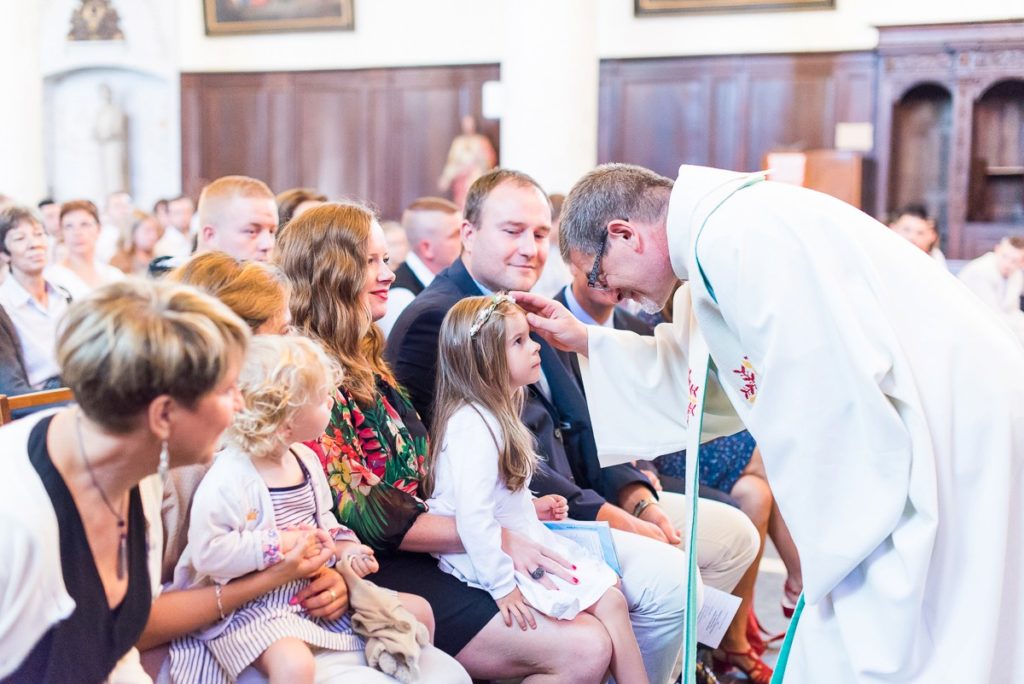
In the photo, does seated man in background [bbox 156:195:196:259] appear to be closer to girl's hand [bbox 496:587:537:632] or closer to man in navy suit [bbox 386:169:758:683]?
man in navy suit [bbox 386:169:758:683]

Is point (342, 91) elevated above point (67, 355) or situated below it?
above

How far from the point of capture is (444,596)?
2625 mm

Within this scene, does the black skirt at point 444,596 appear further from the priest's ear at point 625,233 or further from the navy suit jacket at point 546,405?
the priest's ear at point 625,233

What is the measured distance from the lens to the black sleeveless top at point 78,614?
1624 millimetres

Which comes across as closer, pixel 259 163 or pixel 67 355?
pixel 67 355

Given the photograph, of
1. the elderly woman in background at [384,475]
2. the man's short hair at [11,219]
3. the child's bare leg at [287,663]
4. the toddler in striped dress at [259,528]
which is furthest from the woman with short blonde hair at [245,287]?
the man's short hair at [11,219]

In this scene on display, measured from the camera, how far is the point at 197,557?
210cm

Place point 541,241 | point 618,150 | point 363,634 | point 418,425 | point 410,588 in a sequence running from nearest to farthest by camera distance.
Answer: point 363,634 → point 410,588 → point 418,425 → point 541,241 → point 618,150

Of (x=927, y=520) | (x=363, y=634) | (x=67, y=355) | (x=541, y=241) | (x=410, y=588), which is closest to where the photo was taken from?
(x=67, y=355)

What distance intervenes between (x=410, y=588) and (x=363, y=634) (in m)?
0.33

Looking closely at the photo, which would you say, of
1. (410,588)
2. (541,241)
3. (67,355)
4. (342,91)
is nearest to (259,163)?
(342,91)

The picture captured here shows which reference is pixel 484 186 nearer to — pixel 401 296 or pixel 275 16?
pixel 401 296

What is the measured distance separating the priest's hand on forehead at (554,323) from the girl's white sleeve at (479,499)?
347 millimetres

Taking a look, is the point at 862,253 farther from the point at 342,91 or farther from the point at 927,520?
the point at 342,91
